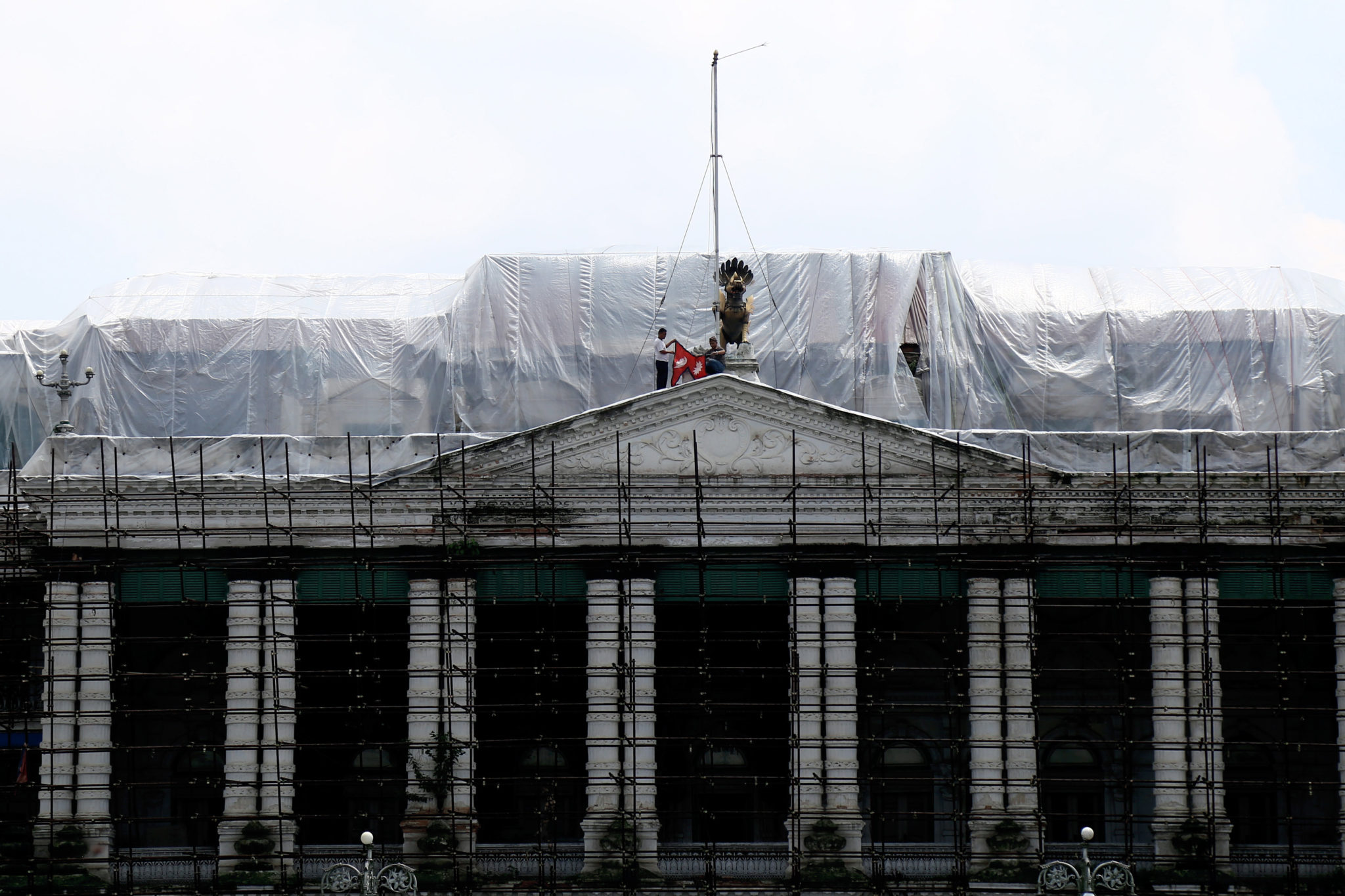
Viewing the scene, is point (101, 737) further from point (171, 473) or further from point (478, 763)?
point (478, 763)

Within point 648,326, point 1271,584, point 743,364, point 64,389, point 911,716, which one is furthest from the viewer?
point 648,326

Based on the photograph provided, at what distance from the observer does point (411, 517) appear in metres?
43.5

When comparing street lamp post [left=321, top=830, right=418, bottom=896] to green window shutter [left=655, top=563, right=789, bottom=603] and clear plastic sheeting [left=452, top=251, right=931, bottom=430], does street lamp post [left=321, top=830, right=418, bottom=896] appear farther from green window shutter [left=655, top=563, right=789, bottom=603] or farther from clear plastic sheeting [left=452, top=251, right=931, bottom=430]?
clear plastic sheeting [left=452, top=251, right=931, bottom=430]

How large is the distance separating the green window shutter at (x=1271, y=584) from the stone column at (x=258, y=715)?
842 inches

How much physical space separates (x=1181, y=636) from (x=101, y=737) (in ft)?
80.7

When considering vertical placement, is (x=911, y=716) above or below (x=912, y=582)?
below

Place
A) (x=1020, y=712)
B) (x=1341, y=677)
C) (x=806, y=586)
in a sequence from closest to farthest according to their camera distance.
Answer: (x=1341, y=677) → (x=1020, y=712) → (x=806, y=586)

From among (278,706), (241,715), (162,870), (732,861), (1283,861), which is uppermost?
(278,706)

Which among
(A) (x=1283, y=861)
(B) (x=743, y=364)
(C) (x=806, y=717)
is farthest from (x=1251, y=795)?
(B) (x=743, y=364)

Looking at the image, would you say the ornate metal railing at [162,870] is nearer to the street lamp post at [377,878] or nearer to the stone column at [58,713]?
the stone column at [58,713]

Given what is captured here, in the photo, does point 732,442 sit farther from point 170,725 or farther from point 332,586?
point 170,725

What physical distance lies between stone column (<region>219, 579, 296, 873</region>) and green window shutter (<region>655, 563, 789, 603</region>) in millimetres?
8619

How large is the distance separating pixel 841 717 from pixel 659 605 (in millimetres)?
5612

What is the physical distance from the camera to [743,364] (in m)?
44.1
